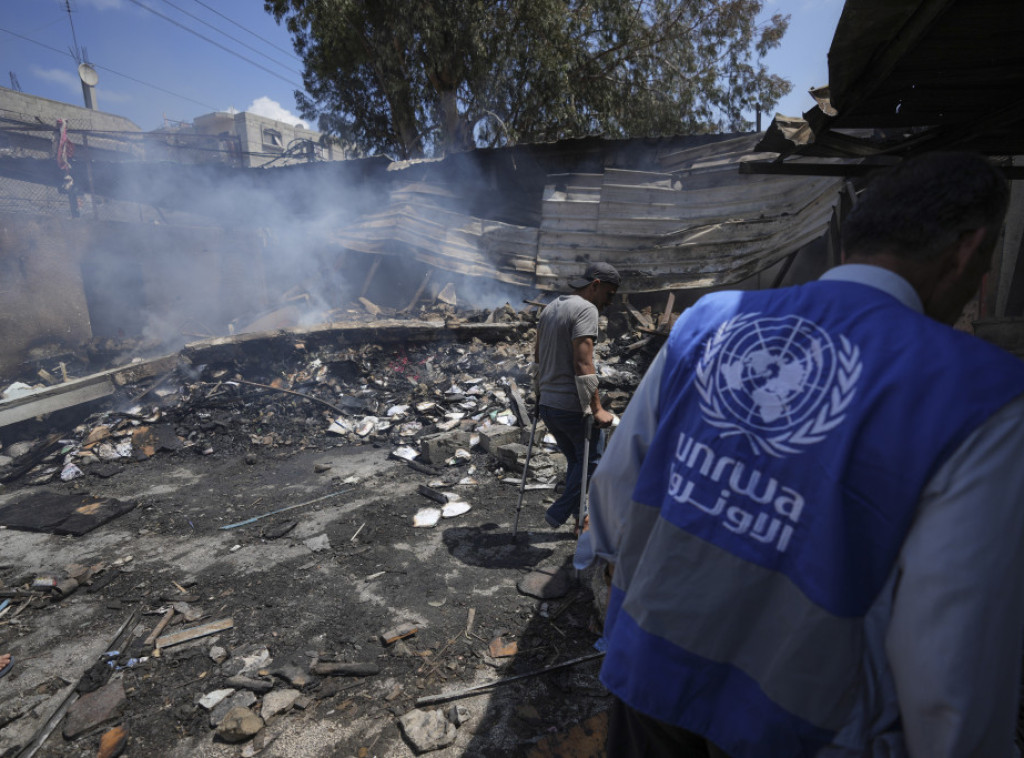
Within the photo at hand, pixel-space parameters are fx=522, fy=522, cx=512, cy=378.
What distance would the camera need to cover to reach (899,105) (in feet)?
11.3

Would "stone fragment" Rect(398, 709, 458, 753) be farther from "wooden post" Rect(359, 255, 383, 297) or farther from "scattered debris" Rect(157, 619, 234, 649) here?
"wooden post" Rect(359, 255, 383, 297)

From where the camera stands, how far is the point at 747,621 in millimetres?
1089

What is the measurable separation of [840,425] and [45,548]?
677 centimetres

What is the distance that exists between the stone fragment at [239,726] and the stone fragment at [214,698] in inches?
7.8

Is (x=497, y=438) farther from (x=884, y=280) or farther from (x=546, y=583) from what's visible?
(x=884, y=280)

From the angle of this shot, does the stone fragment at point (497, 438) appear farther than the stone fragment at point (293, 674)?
Yes

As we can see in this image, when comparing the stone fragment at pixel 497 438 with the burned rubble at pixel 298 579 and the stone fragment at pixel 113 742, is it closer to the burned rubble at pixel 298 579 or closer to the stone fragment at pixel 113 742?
the burned rubble at pixel 298 579

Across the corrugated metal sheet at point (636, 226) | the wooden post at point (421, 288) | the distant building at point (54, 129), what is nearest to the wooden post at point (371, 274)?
the corrugated metal sheet at point (636, 226)

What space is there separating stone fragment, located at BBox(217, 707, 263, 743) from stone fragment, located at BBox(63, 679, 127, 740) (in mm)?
724

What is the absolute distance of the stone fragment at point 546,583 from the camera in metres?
3.90

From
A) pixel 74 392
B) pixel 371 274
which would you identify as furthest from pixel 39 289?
pixel 371 274

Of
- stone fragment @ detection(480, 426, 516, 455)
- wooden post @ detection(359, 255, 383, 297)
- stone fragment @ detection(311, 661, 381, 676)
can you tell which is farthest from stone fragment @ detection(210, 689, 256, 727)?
wooden post @ detection(359, 255, 383, 297)

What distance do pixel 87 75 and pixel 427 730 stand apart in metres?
36.4

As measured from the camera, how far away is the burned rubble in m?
2.91
